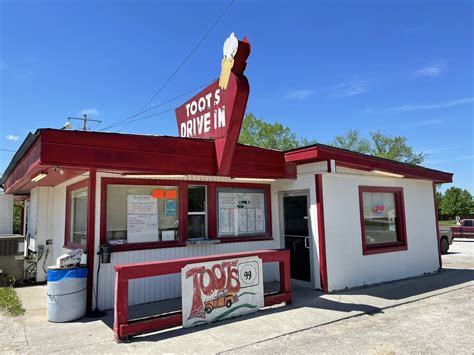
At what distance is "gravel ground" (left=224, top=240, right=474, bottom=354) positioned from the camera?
15.2 ft

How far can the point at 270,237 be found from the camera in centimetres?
888

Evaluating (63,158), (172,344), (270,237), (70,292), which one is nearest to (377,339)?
(172,344)

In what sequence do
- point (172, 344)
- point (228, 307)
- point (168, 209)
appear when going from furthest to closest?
point (168, 209) → point (228, 307) → point (172, 344)

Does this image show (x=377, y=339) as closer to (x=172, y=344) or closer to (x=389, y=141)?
(x=172, y=344)

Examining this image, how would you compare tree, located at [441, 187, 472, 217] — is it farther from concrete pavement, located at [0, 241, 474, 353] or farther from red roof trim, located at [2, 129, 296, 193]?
red roof trim, located at [2, 129, 296, 193]

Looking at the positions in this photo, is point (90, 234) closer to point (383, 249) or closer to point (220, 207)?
point (220, 207)

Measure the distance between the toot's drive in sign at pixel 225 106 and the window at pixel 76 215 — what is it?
108 inches

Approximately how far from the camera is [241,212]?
855cm

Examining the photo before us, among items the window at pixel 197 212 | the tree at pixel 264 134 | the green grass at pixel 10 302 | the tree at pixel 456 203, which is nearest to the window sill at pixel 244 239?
the window at pixel 197 212

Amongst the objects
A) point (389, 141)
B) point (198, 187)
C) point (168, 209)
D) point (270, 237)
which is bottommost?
point (270, 237)

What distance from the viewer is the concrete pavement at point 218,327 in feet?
15.6

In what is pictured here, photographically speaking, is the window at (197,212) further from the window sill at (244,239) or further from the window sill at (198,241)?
the window sill at (244,239)

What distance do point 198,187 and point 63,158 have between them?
314 cm

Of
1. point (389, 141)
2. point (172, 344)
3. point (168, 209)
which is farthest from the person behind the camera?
point (389, 141)
